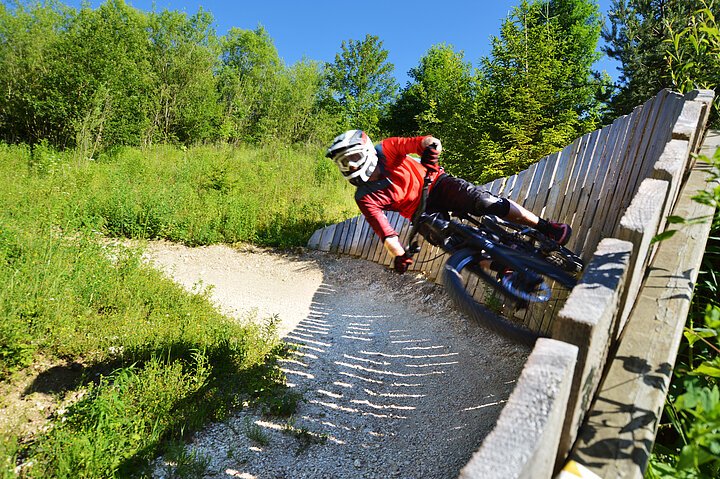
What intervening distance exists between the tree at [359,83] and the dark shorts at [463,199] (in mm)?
21762

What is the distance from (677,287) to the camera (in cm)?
166

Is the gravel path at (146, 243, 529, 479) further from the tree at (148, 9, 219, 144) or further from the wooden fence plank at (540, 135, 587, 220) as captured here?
the tree at (148, 9, 219, 144)

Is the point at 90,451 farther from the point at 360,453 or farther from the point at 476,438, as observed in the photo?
the point at 476,438

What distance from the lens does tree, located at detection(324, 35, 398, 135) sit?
25.4 m

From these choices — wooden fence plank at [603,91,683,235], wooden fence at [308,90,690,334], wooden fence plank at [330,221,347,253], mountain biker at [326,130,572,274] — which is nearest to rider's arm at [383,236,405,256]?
mountain biker at [326,130,572,274]

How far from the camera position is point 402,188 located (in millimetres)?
3938

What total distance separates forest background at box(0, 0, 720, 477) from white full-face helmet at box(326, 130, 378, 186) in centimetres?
215

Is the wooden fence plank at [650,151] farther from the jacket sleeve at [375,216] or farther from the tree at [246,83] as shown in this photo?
the tree at [246,83]

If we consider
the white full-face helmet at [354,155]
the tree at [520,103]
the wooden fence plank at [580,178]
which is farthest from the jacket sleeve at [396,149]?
the tree at [520,103]

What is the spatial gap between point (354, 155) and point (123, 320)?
3368mm

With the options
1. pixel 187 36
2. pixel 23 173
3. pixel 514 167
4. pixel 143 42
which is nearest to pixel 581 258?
pixel 514 167

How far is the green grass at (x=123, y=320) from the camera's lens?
325 centimetres

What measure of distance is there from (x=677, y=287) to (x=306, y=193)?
9.37m

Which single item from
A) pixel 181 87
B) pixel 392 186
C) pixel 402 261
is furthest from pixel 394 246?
pixel 181 87
